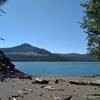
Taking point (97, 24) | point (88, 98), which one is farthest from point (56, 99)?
point (97, 24)

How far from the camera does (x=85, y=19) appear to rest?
45.3m

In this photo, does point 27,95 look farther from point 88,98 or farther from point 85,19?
point 85,19

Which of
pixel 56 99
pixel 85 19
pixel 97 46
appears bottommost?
pixel 56 99

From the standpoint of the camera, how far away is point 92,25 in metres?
43.1

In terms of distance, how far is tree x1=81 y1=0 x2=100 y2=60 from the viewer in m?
40.0

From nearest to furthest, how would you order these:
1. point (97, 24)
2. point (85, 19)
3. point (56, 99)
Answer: point (56, 99) < point (97, 24) < point (85, 19)

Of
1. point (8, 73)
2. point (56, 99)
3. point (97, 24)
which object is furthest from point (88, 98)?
point (8, 73)

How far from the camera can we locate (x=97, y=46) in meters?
44.4

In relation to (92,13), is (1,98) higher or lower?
lower

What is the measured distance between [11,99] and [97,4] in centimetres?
2113

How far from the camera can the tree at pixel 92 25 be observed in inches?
1576

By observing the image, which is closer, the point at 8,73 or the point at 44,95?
the point at 44,95

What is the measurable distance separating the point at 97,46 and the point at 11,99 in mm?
24486

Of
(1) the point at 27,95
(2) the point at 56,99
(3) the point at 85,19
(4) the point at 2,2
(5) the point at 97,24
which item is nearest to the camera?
(2) the point at 56,99
